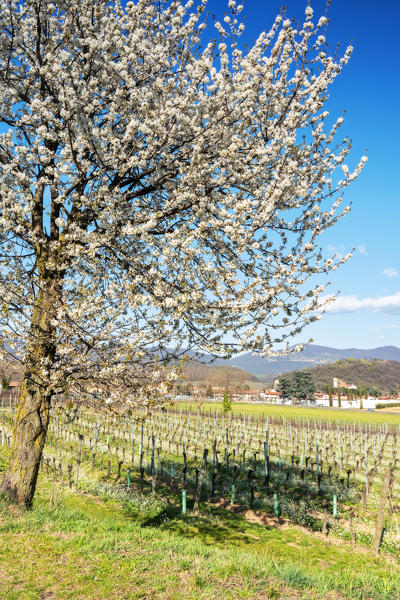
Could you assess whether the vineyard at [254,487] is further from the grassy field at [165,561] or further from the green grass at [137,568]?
the green grass at [137,568]

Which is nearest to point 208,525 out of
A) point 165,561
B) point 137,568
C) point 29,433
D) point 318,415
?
point 165,561

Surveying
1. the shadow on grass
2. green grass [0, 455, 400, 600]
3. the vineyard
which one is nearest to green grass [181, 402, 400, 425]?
the vineyard

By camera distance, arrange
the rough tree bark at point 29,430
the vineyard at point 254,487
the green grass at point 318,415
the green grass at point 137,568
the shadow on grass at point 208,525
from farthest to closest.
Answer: the green grass at point 318,415
the vineyard at point 254,487
the shadow on grass at point 208,525
the rough tree bark at point 29,430
the green grass at point 137,568

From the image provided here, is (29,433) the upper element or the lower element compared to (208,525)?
upper

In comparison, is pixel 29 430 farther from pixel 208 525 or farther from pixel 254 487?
pixel 254 487

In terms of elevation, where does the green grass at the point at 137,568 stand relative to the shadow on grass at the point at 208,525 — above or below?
above

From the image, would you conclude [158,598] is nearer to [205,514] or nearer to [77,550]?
[77,550]

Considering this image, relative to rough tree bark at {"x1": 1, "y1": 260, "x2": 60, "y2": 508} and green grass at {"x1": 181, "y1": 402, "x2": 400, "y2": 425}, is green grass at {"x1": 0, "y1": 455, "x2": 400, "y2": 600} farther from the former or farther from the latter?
green grass at {"x1": 181, "y1": 402, "x2": 400, "y2": 425}

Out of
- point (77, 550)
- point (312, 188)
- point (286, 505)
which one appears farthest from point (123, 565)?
point (286, 505)

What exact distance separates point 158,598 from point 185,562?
1.37m

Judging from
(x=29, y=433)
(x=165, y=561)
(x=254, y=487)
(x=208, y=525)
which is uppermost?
(x=29, y=433)

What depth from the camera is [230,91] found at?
8.91 metres

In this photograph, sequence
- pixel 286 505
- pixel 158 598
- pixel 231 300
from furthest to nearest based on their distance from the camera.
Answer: pixel 286 505, pixel 231 300, pixel 158 598

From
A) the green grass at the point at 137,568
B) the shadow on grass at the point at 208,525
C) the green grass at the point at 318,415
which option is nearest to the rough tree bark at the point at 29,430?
the green grass at the point at 137,568
